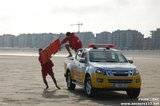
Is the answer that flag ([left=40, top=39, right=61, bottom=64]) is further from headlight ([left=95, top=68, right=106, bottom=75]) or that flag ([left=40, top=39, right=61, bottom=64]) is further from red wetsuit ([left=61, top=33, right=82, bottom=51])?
headlight ([left=95, top=68, right=106, bottom=75])

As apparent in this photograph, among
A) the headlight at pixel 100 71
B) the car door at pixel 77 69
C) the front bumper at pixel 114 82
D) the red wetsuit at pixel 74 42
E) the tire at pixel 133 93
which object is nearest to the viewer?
the front bumper at pixel 114 82

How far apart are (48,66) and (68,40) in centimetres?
181

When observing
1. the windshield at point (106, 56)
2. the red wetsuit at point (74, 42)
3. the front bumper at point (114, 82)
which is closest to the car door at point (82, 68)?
the windshield at point (106, 56)

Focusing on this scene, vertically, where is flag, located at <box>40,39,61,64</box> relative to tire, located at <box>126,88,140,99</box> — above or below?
above

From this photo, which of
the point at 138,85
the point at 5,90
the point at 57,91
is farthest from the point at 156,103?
the point at 5,90

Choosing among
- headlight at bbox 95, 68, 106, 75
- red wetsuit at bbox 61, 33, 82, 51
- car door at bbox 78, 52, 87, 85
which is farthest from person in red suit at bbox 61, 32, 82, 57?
headlight at bbox 95, 68, 106, 75

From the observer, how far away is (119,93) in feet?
61.4

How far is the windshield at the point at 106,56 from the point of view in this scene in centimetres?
1777

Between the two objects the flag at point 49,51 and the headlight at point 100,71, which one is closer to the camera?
the headlight at point 100,71

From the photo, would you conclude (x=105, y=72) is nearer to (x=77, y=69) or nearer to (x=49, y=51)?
(x=77, y=69)

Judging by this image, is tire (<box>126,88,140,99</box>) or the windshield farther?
the windshield

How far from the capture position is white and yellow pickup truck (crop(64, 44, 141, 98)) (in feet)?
52.9

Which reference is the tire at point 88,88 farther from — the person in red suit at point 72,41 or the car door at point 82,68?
the person in red suit at point 72,41

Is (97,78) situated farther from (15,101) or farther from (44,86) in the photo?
(44,86)
